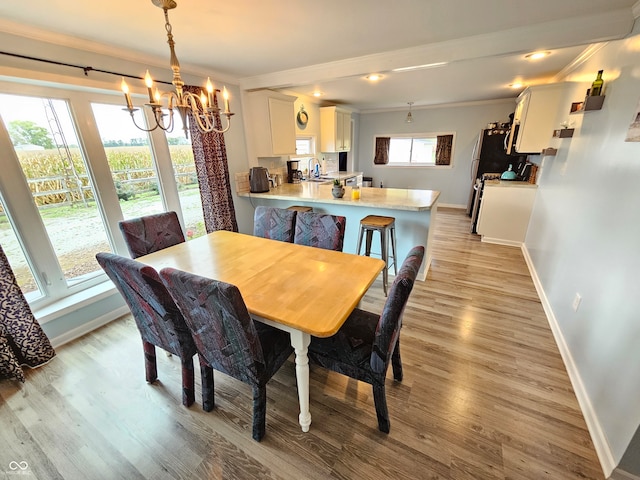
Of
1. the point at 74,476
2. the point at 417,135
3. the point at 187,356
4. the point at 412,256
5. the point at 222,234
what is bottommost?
the point at 74,476

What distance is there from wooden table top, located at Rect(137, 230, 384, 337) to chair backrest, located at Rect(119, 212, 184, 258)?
0.89 feet

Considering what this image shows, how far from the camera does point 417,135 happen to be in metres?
5.96

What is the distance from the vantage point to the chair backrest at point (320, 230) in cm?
203

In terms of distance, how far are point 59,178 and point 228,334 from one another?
2108 millimetres

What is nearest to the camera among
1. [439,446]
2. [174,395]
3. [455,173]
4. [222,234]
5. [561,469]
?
[561,469]

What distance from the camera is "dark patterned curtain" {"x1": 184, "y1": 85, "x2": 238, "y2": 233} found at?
2.77 m

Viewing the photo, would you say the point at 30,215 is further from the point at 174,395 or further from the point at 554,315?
the point at 554,315

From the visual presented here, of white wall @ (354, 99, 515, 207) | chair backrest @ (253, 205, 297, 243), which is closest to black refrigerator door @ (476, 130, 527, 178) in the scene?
white wall @ (354, 99, 515, 207)

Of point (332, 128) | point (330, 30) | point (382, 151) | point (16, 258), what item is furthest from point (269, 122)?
point (382, 151)

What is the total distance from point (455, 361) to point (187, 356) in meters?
1.77

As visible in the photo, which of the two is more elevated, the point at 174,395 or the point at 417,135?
the point at 417,135

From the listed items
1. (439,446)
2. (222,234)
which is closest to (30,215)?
(222,234)

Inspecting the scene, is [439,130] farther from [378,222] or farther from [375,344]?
[375,344]

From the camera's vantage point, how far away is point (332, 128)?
505cm
